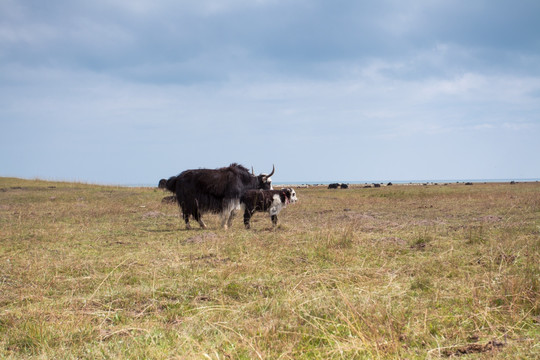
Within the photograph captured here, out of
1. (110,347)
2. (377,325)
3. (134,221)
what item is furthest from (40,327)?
(134,221)

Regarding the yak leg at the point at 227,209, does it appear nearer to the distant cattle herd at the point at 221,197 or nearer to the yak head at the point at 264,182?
the distant cattle herd at the point at 221,197

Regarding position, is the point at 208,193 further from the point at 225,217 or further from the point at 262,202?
the point at 262,202

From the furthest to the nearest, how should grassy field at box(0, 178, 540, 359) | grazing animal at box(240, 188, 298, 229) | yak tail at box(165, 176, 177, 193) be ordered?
yak tail at box(165, 176, 177, 193) → grazing animal at box(240, 188, 298, 229) → grassy field at box(0, 178, 540, 359)

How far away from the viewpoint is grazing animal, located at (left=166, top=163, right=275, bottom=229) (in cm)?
1151

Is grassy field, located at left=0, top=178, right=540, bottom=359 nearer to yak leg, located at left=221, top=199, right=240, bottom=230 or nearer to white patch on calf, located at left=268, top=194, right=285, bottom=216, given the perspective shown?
white patch on calf, located at left=268, top=194, right=285, bottom=216

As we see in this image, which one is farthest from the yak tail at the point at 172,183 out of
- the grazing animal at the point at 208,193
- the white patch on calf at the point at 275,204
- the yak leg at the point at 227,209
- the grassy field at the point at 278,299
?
the grassy field at the point at 278,299

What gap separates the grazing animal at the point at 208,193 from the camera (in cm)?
1151

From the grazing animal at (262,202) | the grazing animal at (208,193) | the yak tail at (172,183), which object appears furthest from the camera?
the yak tail at (172,183)

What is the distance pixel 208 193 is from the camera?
11531 mm

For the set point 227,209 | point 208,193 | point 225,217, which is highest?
point 208,193

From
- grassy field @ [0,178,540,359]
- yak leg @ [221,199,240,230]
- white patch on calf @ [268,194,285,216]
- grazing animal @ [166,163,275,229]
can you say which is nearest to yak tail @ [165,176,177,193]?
grazing animal @ [166,163,275,229]

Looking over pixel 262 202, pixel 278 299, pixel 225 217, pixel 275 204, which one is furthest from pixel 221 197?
pixel 278 299

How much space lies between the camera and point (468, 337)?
3.44 meters

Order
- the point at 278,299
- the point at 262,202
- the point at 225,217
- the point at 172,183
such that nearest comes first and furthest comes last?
the point at 278,299 → the point at 262,202 → the point at 225,217 → the point at 172,183
